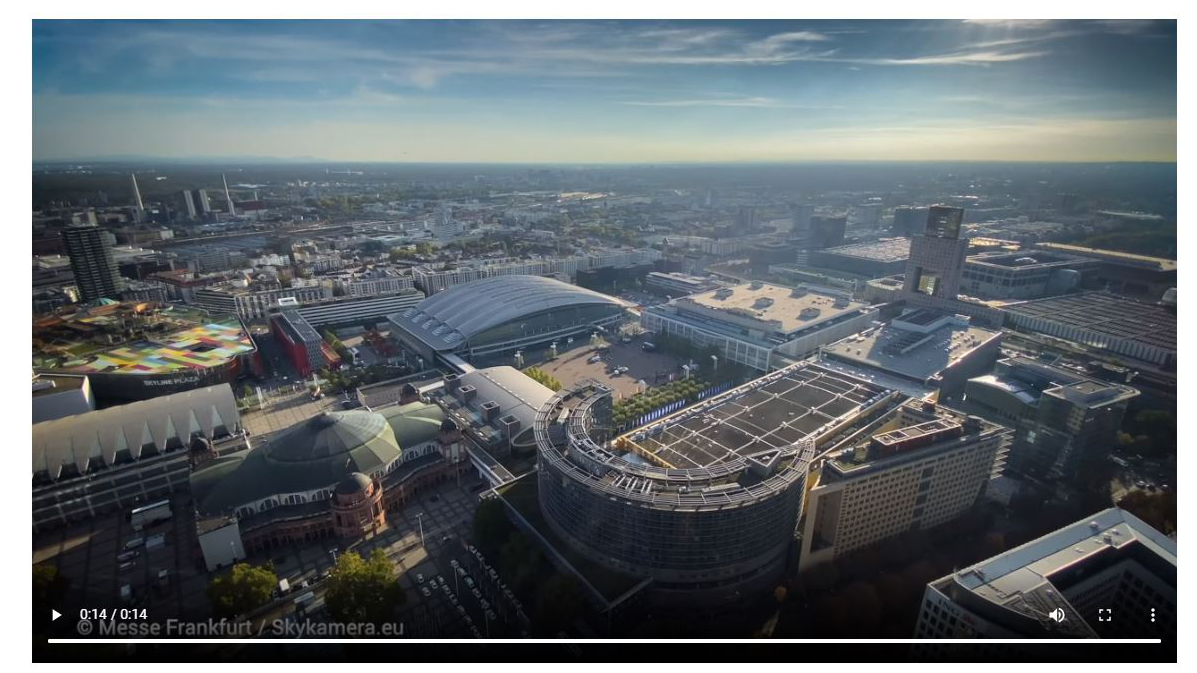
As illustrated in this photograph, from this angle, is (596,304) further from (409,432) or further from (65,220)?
(65,220)

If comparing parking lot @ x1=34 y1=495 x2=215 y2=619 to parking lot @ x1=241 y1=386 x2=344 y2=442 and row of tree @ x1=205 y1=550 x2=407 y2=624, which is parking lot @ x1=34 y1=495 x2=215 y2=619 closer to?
row of tree @ x1=205 y1=550 x2=407 y2=624

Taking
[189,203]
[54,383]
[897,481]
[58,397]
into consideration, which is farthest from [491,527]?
[189,203]

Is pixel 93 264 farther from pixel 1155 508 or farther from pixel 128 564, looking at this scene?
pixel 1155 508

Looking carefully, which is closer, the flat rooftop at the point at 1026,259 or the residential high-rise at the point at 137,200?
the flat rooftop at the point at 1026,259

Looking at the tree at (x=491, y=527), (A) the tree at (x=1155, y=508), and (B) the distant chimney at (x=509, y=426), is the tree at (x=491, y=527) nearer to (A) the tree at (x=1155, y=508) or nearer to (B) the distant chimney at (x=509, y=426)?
(B) the distant chimney at (x=509, y=426)

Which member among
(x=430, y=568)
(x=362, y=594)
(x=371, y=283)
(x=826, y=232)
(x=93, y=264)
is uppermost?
(x=826, y=232)

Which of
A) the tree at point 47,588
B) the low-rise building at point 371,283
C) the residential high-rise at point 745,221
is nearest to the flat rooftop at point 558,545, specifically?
the tree at point 47,588

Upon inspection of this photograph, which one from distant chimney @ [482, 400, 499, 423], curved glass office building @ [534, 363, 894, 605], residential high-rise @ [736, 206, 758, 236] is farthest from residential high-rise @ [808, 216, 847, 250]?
distant chimney @ [482, 400, 499, 423]
